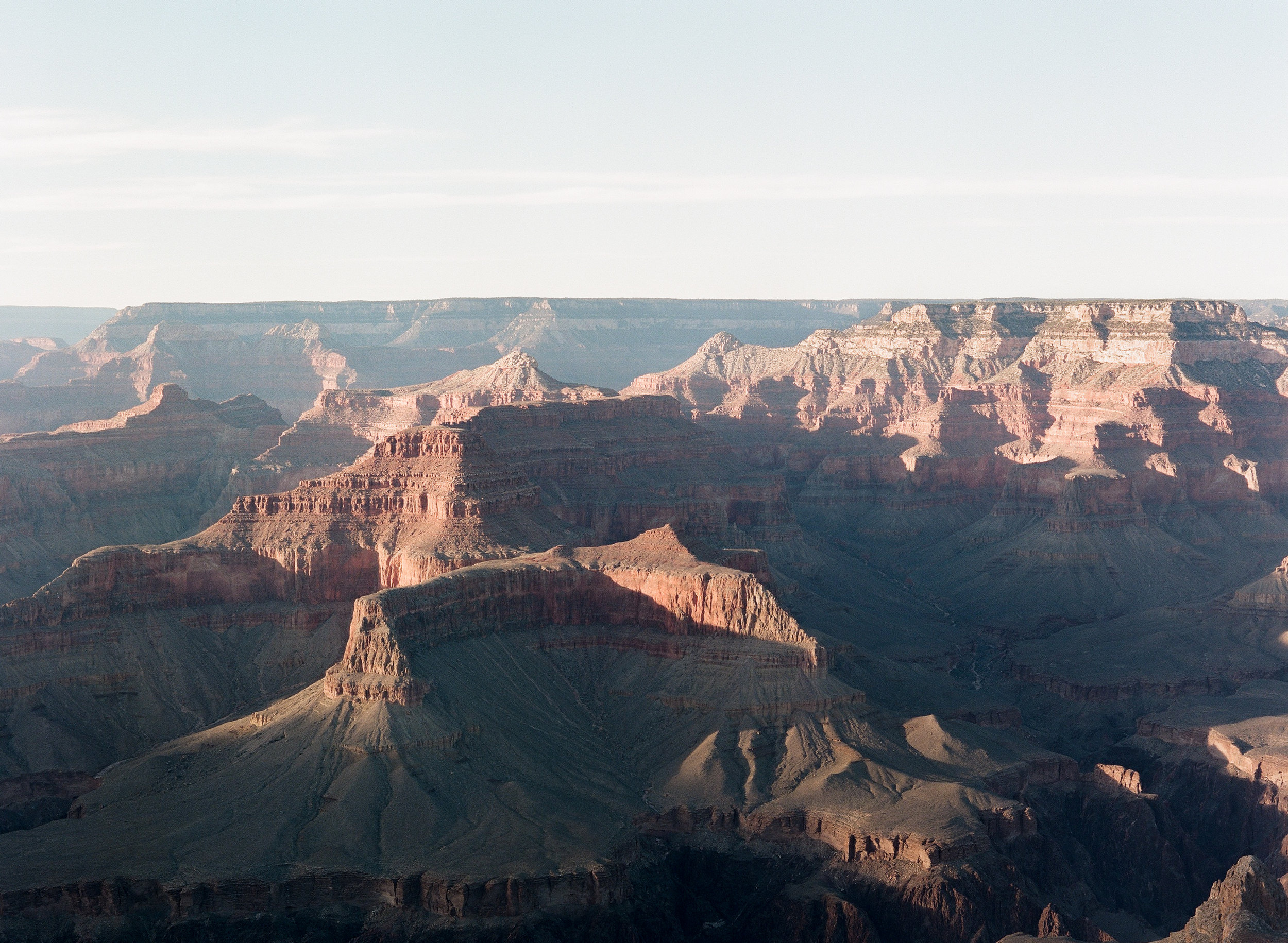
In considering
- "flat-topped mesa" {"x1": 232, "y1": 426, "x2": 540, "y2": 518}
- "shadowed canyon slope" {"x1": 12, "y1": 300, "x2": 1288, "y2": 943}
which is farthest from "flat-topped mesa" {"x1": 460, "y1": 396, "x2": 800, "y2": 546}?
"flat-topped mesa" {"x1": 232, "y1": 426, "x2": 540, "y2": 518}

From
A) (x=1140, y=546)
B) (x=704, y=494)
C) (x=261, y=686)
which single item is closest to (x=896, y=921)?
(x=261, y=686)

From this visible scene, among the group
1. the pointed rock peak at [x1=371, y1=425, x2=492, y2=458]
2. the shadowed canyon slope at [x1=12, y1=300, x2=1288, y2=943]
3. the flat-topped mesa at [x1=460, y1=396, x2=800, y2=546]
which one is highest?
the pointed rock peak at [x1=371, y1=425, x2=492, y2=458]

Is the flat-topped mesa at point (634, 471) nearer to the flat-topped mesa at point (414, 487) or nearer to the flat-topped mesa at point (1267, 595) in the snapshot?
the flat-topped mesa at point (414, 487)

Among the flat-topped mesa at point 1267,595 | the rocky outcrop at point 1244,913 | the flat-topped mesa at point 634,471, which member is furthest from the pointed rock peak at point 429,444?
the rocky outcrop at point 1244,913

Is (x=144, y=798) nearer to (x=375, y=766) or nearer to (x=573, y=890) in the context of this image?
(x=375, y=766)

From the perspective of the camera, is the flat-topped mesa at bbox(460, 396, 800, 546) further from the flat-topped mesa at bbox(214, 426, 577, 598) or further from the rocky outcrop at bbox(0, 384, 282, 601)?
the rocky outcrop at bbox(0, 384, 282, 601)

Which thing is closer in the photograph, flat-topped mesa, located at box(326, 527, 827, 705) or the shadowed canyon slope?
the shadowed canyon slope

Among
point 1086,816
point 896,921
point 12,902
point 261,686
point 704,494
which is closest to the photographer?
point 12,902

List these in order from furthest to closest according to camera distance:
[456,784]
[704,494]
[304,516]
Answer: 1. [704,494]
2. [304,516]
3. [456,784]

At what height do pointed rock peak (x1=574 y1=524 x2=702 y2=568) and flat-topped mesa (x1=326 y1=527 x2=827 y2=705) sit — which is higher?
pointed rock peak (x1=574 y1=524 x2=702 y2=568)
